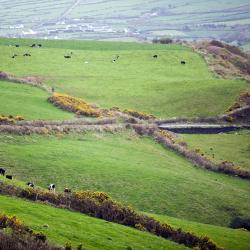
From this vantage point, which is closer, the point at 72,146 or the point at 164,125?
the point at 72,146

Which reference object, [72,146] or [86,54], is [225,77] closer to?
[86,54]

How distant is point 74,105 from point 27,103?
5.09 m

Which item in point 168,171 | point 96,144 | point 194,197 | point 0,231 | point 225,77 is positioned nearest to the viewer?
point 0,231

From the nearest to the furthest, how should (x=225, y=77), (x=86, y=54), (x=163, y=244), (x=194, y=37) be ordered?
1. (x=163, y=244)
2. (x=225, y=77)
3. (x=86, y=54)
4. (x=194, y=37)

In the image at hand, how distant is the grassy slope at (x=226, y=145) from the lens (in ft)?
185

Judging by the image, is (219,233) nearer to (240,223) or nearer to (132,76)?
(240,223)

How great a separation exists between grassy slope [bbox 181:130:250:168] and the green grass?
13.5 metres

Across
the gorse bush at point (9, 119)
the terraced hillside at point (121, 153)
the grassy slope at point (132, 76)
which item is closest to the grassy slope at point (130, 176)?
the terraced hillside at point (121, 153)

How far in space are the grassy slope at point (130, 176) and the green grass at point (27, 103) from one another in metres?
8.22

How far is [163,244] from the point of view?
3017 centimetres

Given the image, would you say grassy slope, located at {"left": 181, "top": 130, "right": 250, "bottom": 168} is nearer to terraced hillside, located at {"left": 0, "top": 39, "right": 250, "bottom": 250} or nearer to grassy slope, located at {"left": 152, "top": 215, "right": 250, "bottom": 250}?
terraced hillside, located at {"left": 0, "top": 39, "right": 250, "bottom": 250}

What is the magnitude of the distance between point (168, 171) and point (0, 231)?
82.0 feet

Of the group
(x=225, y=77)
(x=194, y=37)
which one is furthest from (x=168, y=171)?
(x=194, y=37)

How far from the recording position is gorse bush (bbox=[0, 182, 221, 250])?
31500 mm
